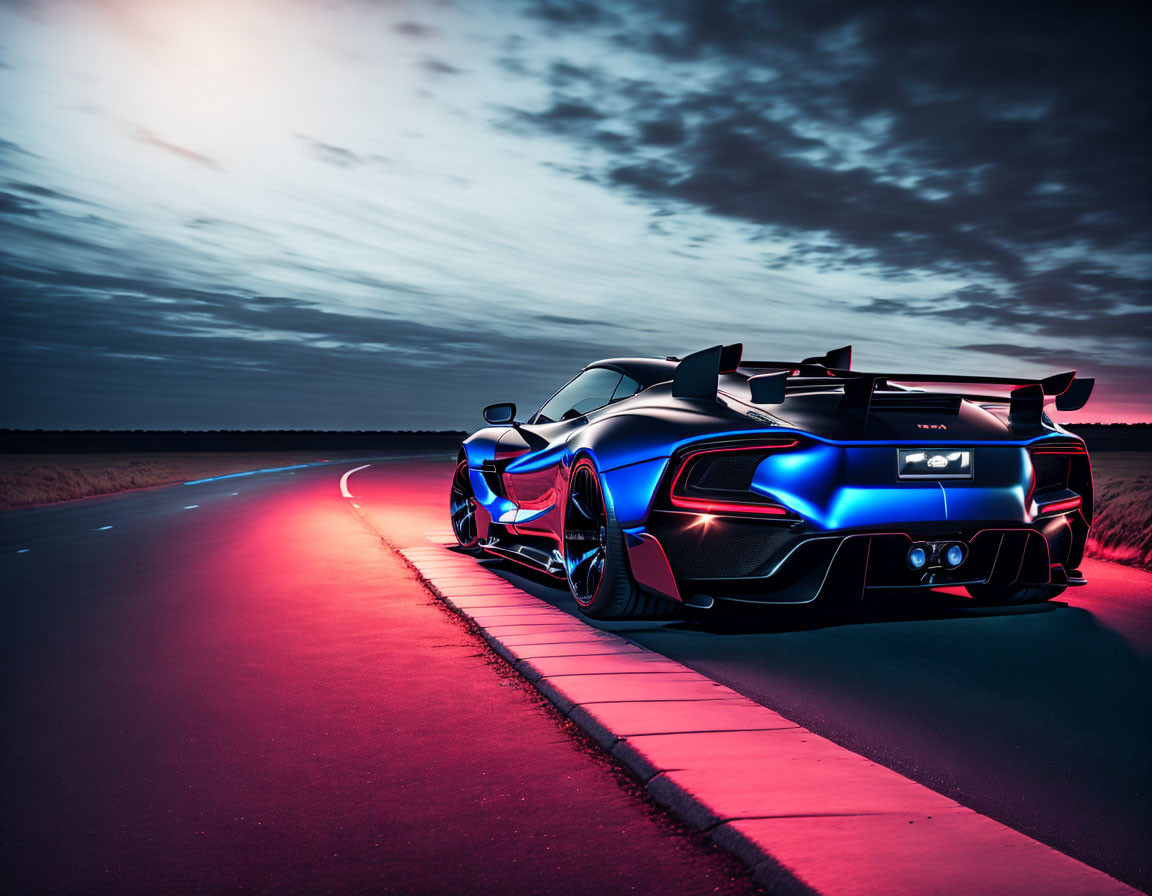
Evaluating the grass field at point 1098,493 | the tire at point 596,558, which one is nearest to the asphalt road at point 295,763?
the tire at point 596,558

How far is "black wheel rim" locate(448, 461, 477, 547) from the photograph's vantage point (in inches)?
355

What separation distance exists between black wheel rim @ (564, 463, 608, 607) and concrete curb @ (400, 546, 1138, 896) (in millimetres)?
848

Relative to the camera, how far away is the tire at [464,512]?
29.5 feet

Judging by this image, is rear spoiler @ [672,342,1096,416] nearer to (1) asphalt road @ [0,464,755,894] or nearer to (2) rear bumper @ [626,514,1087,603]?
(2) rear bumper @ [626,514,1087,603]

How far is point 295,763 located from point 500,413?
4.81 m

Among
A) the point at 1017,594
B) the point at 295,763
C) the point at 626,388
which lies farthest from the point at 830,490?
the point at 295,763

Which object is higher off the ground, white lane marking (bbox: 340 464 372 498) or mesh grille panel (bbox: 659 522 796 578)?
mesh grille panel (bbox: 659 522 796 578)

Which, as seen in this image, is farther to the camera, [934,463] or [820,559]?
[934,463]

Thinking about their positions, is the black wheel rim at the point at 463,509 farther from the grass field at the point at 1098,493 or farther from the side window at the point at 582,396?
the grass field at the point at 1098,493

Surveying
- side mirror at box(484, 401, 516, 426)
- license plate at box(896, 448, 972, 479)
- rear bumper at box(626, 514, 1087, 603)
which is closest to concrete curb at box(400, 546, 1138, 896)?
rear bumper at box(626, 514, 1087, 603)

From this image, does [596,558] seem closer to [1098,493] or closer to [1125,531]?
[1125,531]

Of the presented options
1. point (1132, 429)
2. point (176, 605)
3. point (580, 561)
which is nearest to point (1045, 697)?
point (580, 561)

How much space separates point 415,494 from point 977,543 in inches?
566

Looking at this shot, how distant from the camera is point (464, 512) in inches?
361
